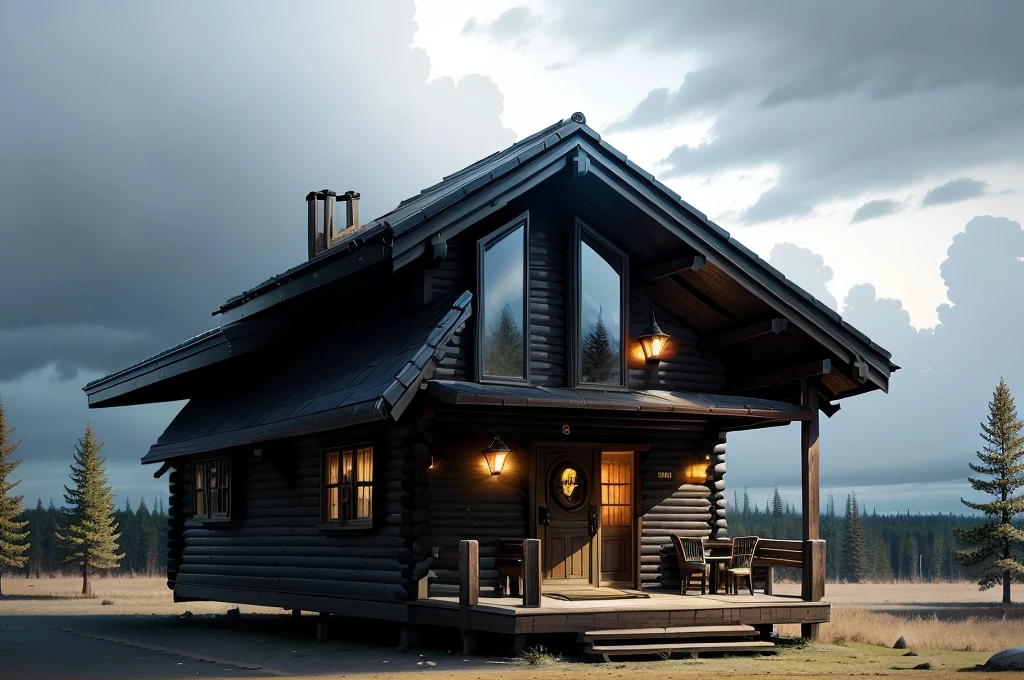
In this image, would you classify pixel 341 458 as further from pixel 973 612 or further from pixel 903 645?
pixel 973 612

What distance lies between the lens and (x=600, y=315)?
60.2 feet

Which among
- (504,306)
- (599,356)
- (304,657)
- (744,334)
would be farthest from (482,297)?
(304,657)

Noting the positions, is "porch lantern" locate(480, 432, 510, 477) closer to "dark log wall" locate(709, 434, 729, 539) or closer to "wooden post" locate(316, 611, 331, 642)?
"wooden post" locate(316, 611, 331, 642)

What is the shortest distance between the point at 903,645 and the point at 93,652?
12.0 metres

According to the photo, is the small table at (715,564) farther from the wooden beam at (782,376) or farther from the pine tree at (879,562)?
the pine tree at (879,562)

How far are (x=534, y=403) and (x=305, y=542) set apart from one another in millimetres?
5551

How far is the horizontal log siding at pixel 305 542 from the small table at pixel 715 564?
4.67m

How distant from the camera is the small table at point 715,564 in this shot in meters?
18.5

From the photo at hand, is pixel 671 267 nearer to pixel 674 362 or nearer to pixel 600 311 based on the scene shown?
pixel 600 311

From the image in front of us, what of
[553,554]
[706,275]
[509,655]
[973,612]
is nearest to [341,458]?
[553,554]

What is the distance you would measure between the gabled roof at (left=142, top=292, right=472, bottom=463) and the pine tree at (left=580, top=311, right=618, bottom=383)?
7.61ft

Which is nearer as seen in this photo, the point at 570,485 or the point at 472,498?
the point at 472,498

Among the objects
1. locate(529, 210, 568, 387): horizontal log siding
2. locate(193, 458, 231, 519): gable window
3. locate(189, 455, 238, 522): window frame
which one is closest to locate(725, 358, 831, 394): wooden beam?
locate(529, 210, 568, 387): horizontal log siding

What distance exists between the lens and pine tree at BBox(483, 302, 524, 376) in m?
17.2
